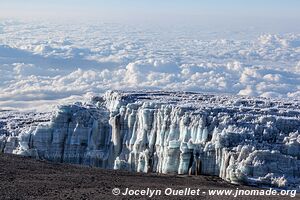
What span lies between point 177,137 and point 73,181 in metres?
10.1

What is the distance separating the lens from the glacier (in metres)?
40.7

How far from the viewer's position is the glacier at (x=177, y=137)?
1603 inches

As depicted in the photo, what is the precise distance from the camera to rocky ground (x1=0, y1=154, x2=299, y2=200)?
3525 cm

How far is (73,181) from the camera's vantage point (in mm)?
38031

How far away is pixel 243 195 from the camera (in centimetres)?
3647

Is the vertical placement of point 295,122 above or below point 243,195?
above

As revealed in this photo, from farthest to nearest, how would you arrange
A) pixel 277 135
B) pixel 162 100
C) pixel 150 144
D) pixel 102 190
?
1. pixel 162 100
2. pixel 150 144
3. pixel 277 135
4. pixel 102 190

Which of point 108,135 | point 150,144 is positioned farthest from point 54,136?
point 150,144

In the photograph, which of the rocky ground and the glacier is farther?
the glacier

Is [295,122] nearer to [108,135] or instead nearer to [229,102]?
[229,102]

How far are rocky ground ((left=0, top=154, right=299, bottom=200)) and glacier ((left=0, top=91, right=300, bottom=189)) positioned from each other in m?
1.94

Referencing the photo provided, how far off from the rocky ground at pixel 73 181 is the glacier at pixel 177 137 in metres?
1.94

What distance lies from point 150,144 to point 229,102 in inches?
329

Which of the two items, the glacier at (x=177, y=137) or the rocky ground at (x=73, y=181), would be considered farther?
the glacier at (x=177, y=137)
